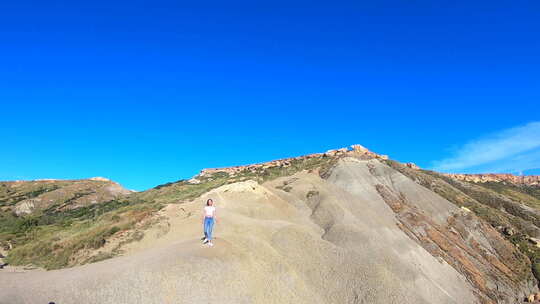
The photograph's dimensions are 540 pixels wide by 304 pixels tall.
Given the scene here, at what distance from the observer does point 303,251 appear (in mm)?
20953

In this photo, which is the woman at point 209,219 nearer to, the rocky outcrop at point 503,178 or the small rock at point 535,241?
the small rock at point 535,241

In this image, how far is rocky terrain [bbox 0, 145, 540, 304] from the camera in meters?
13.4

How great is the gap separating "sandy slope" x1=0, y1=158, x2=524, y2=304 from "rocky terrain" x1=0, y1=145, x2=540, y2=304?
76mm

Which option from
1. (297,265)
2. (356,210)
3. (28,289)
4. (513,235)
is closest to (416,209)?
(356,210)

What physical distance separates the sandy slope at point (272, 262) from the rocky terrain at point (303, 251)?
3.0 inches

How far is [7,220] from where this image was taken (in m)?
58.5

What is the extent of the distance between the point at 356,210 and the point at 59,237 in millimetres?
31298

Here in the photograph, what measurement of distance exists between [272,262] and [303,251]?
4.31m

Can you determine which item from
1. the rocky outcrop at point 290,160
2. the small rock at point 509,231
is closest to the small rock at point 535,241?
the small rock at point 509,231

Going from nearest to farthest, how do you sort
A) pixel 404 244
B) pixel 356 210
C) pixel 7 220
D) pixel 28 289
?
pixel 28 289, pixel 404 244, pixel 356 210, pixel 7 220

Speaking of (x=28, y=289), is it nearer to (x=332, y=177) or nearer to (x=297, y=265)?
(x=297, y=265)

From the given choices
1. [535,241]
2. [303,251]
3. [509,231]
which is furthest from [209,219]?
[535,241]

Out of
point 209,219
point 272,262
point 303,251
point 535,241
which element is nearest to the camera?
point 209,219

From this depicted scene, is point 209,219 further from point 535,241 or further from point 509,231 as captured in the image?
point 535,241
